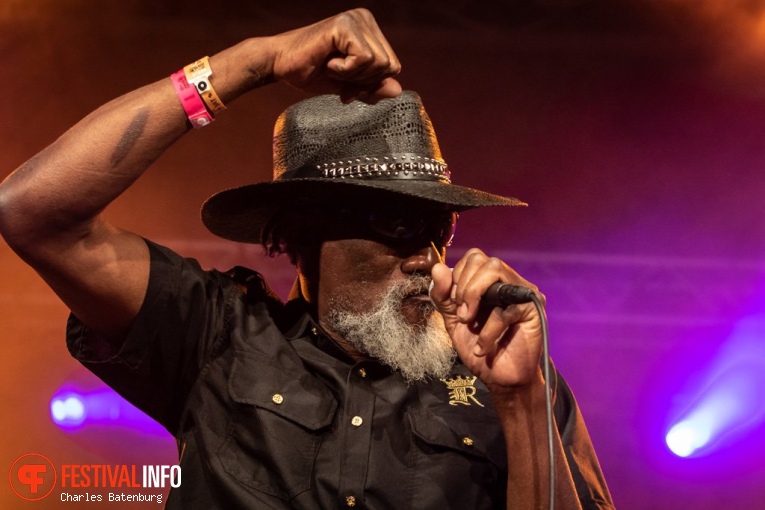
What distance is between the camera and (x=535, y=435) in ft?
6.55

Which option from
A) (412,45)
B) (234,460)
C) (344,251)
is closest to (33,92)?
(412,45)

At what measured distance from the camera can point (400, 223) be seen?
241 centimetres

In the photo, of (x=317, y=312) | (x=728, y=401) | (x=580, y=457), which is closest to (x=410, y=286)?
(x=317, y=312)

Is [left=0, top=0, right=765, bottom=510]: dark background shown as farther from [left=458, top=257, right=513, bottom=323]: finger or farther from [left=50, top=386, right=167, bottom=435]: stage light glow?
[left=458, top=257, right=513, bottom=323]: finger

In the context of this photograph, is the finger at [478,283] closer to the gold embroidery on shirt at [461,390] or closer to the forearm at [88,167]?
the gold embroidery on shirt at [461,390]

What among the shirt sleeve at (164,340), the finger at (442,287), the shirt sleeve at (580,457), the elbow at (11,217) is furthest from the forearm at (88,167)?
the shirt sleeve at (580,457)

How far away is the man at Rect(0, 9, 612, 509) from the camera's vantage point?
1899 millimetres

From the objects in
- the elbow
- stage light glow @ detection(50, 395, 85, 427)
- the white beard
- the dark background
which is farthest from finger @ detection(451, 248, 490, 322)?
stage light glow @ detection(50, 395, 85, 427)

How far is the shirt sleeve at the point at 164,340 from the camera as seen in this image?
2.11m

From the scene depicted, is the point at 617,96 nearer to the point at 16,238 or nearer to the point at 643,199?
the point at 643,199

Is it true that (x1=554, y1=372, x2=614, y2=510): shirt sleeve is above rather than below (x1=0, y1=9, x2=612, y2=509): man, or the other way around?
below

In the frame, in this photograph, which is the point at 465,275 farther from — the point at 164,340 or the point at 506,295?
the point at 164,340

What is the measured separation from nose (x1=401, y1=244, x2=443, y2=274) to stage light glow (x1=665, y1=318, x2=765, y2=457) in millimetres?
2951

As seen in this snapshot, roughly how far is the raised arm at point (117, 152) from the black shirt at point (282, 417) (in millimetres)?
162
